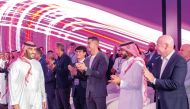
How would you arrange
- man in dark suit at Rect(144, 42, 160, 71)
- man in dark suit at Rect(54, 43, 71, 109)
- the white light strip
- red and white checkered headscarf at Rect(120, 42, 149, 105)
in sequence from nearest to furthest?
red and white checkered headscarf at Rect(120, 42, 149, 105)
man in dark suit at Rect(54, 43, 71, 109)
man in dark suit at Rect(144, 42, 160, 71)
the white light strip

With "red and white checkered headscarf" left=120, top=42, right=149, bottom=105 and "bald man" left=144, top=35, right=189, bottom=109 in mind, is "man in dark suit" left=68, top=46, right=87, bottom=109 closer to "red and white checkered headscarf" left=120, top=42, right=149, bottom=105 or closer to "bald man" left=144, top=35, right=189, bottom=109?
"red and white checkered headscarf" left=120, top=42, right=149, bottom=105

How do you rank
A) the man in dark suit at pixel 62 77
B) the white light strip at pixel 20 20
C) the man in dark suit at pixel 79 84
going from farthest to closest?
the white light strip at pixel 20 20 → the man in dark suit at pixel 62 77 → the man in dark suit at pixel 79 84

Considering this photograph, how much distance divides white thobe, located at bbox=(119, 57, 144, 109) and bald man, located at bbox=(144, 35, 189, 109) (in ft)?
4.12

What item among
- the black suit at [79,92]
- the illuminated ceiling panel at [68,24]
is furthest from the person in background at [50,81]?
the illuminated ceiling panel at [68,24]

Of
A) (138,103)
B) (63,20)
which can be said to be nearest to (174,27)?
(63,20)

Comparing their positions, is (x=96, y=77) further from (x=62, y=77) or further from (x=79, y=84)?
(x=62, y=77)

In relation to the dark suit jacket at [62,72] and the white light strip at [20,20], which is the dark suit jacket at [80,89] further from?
the white light strip at [20,20]

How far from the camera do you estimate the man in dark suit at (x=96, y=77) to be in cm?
730

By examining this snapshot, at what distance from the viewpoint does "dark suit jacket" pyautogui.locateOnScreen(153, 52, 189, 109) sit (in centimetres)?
472

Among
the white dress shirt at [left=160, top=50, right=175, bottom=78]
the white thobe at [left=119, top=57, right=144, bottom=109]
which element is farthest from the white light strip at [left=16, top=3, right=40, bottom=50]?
the white dress shirt at [left=160, top=50, right=175, bottom=78]

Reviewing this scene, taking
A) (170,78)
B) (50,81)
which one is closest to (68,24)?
(50,81)

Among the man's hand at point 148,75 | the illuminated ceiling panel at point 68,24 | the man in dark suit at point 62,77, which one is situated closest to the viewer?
the man's hand at point 148,75

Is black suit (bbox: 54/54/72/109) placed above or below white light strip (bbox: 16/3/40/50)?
below

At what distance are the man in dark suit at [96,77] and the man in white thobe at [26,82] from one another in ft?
3.69
